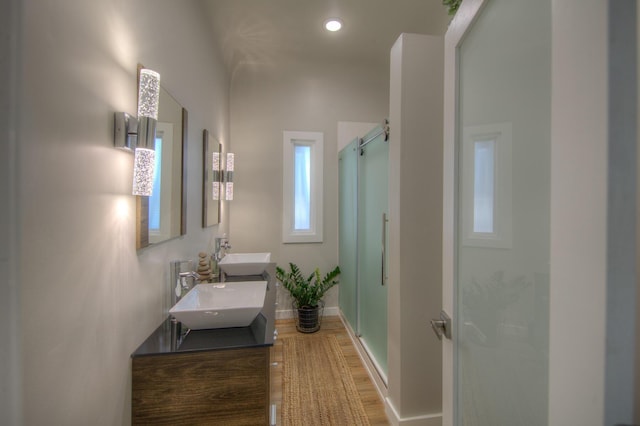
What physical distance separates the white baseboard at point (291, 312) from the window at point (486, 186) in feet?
8.97

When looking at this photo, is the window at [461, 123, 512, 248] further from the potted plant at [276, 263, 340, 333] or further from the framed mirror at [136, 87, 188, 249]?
the potted plant at [276, 263, 340, 333]

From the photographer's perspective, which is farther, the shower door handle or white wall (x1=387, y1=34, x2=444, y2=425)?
the shower door handle

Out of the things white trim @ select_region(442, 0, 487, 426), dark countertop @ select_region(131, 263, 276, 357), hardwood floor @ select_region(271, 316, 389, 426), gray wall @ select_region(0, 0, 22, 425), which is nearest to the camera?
gray wall @ select_region(0, 0, 22, 425)

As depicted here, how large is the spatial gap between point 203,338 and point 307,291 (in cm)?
201

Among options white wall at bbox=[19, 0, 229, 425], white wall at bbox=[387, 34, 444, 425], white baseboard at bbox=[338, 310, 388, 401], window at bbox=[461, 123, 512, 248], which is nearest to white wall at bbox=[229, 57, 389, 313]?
white baseboard at bbox=[338, 310, 388, 401]

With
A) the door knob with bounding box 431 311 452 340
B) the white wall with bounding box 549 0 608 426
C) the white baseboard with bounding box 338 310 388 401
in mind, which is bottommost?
the white baseboard with bounding box 338 310 388 401

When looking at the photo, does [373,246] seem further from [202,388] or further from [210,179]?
[202,388]

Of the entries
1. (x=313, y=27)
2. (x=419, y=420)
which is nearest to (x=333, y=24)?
(x=313, y=27)

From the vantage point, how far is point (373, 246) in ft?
7.50

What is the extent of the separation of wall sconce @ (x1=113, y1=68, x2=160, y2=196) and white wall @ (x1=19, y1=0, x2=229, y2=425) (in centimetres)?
3

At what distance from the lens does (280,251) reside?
127 inches

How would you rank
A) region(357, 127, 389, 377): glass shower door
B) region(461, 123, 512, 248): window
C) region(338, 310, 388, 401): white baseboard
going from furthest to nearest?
1. region(357, 127, 389, 377): glass shower door
2. region(338, 310, 388, 401): white baseboard
3. region(461, 123, 512, 248): window

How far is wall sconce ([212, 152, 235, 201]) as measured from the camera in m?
2.32

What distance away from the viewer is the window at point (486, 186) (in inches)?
26.6
